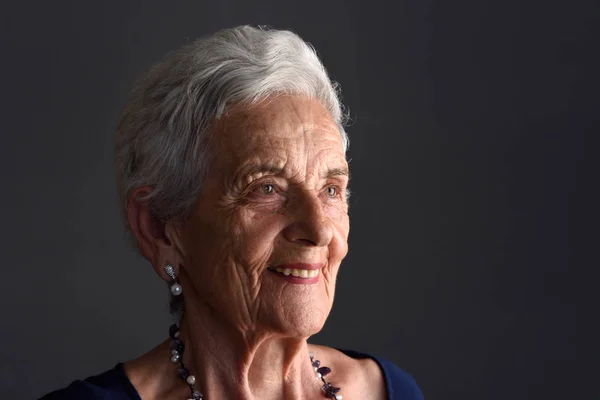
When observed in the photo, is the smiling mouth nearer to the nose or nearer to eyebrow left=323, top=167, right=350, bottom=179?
the nose

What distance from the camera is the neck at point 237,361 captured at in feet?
7.93

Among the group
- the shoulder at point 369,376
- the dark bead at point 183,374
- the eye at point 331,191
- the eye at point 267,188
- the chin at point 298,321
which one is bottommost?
the shoulder at point 369,376

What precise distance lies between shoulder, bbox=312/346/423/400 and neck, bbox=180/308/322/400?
10.6 inches

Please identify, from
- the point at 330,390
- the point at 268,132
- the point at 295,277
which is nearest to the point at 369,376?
the point at 330,390

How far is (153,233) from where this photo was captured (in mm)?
2457

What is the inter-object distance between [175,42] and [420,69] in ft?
3.27

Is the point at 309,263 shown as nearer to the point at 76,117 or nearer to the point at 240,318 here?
the point at 240,318

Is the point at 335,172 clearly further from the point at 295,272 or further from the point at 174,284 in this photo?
the point at 174,284

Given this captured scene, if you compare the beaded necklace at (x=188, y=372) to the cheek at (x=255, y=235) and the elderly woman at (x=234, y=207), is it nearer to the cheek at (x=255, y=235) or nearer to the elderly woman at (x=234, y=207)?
the elderly woman at (x=234, y=207)

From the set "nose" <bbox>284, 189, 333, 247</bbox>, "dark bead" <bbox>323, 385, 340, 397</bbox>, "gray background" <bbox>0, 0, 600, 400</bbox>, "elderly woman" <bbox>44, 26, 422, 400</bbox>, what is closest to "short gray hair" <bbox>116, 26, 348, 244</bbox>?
"elderly woman" <bbox>44, 26, 422, 400</bbox>

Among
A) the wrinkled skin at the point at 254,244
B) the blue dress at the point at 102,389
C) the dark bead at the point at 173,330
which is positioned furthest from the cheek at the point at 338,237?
the blue dress at the point at 102,389

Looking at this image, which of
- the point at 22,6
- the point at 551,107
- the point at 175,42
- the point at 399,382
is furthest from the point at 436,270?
the point at 22,6

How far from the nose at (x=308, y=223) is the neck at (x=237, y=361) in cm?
28

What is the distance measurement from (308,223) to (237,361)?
1.43 feet
